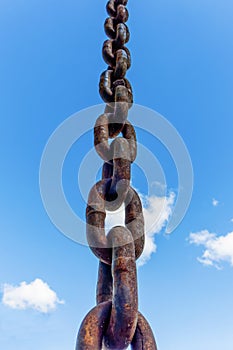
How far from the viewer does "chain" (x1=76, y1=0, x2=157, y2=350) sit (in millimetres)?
945

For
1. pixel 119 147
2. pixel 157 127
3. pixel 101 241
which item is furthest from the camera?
pixel 157 127

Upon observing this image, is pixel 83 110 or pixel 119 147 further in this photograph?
pixel 83 110

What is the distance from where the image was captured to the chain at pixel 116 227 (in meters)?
0.94

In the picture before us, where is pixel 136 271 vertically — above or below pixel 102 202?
below

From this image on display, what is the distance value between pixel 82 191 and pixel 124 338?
1.67 feet

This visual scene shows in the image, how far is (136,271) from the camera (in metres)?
0.99

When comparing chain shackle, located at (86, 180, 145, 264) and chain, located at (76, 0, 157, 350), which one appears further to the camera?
chain shackle, located at (86, 180, 145, 264)

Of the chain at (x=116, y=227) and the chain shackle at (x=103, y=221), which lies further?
the chain shackle at (x=103, y=221)

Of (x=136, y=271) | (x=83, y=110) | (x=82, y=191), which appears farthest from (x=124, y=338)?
(x=83, y=110)

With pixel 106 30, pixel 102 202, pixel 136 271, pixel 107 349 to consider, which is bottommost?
pixel 107 349

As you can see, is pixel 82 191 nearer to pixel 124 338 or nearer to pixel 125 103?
pixel 125 103

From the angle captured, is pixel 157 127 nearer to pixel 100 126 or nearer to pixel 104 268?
pixel 100 126

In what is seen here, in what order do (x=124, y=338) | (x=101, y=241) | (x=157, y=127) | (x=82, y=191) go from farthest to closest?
(x=157, y=127) → (x=82, y=191) → (x=101, y=241) → (x=124, y=338)

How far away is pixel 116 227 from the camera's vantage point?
1066mm
